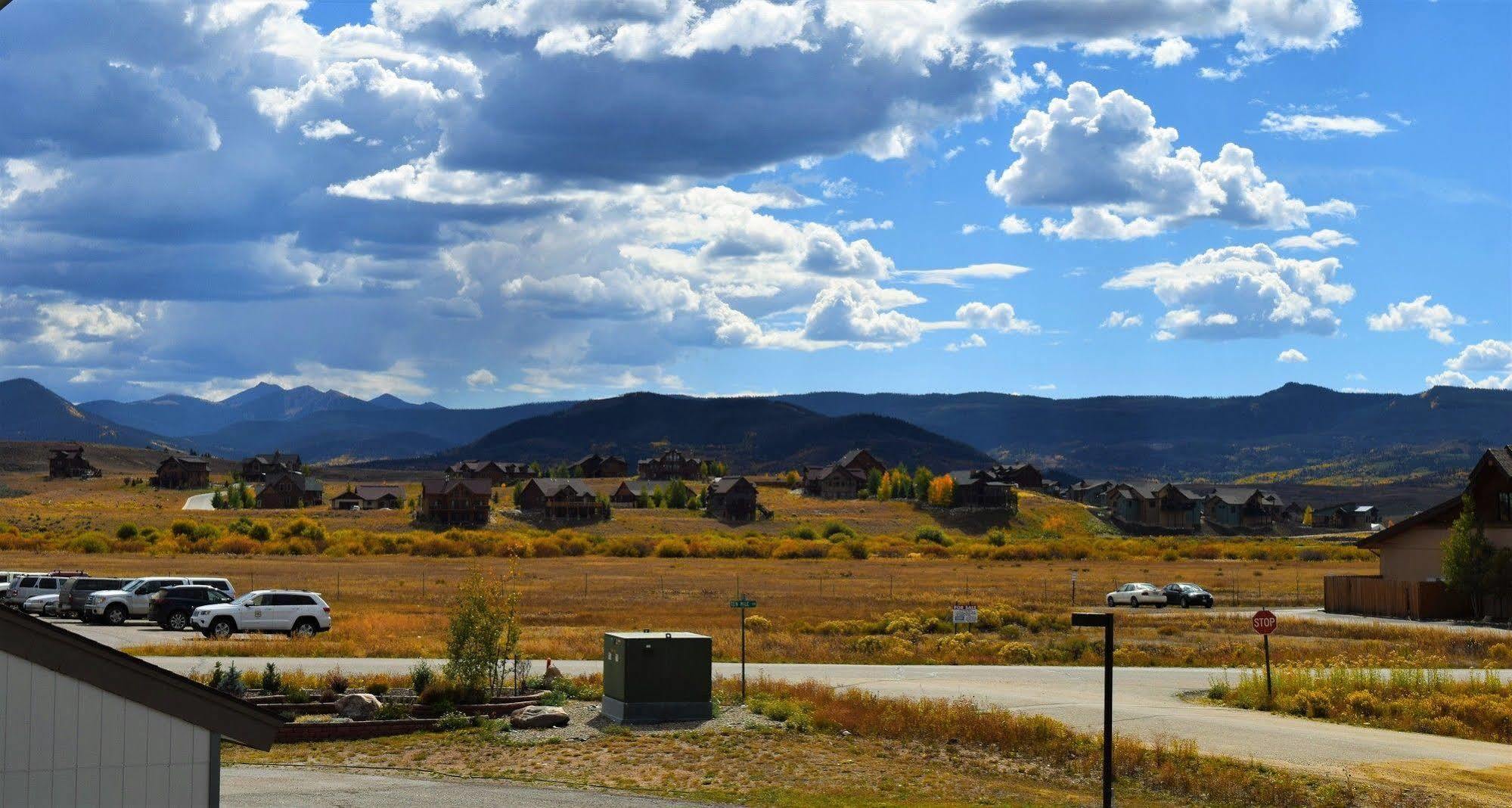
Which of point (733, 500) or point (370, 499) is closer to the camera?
point (733, 500)

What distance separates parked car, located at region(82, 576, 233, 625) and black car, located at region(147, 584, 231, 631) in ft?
6.31

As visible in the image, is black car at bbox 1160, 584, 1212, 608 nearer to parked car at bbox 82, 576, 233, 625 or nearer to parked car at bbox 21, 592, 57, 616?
parked car at bbox 82, 576, 233, 625

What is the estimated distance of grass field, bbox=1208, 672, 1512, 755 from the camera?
30.0m

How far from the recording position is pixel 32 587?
184ft

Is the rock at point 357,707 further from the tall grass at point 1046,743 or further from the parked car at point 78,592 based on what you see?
the parked car at point 78,592

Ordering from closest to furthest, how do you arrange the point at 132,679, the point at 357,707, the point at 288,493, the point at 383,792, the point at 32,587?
the point at 132,679 → the point at 383,792 → the point at 357,707 → the point at 32,587 → the point at 288,493

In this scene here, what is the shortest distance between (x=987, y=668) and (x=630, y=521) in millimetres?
108625

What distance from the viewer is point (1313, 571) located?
98812 millimetres

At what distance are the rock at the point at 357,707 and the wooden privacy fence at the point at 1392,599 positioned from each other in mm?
49330

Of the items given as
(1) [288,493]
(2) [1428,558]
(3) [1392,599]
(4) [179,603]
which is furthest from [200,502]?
(3) [1392,599]

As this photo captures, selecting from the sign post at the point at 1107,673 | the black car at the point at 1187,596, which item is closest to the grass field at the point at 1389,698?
the sign post at the point at 1107,673

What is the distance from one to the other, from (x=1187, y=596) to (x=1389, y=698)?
1379 inches

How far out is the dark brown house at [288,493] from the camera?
17238 centimetres

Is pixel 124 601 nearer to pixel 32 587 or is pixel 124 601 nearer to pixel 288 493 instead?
pixel 32 587
